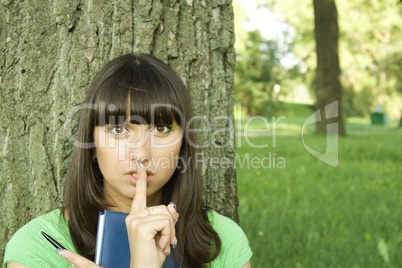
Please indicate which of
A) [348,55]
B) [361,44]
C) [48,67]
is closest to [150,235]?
[48,67]

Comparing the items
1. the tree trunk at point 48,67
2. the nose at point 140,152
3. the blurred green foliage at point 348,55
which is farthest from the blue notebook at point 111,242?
the blurred green foliage at point 348,55

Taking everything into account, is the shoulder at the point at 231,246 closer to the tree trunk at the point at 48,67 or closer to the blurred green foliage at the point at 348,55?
the tree trunk at the point at 48,67

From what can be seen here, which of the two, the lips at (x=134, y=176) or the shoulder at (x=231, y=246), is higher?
the lips at (x=134, y=176)

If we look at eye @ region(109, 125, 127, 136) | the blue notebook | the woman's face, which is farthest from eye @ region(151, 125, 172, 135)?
the blue notebook

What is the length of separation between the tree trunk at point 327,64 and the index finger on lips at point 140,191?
1138 centimetres

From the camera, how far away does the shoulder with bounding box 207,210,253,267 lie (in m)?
1.76

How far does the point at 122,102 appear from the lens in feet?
5.14

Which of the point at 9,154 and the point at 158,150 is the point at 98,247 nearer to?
the point at 158,150

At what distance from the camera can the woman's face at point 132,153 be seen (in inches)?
61.5

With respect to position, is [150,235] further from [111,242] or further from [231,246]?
[231,246]

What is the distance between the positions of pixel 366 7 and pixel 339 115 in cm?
1663

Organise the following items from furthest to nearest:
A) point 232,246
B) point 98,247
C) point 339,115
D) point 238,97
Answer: point 238,97 < point 339,115 < point 232,246 < point 98,247

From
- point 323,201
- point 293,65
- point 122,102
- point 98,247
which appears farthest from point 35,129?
point 293,65

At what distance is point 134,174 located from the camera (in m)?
1.57
